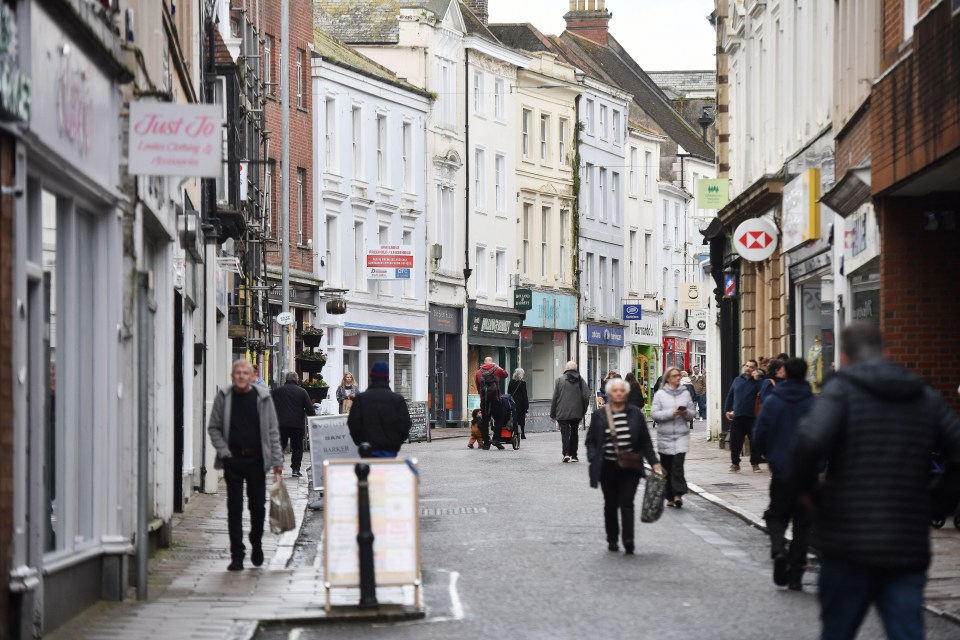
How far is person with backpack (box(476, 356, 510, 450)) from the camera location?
119ft

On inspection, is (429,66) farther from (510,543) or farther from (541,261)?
(510,543)

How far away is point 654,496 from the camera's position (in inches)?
666

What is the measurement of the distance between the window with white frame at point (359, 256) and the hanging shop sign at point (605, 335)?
18866 millimetres

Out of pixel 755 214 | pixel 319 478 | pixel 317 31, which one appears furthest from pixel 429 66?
pixel 319 478

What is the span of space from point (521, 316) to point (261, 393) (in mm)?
48149

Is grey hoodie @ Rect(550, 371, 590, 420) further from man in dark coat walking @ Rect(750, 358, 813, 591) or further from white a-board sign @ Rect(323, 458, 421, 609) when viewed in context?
white a-board sign @ Rect(323, 458, 421, 609)

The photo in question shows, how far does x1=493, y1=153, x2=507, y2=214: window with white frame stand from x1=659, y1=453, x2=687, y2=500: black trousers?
136 feet

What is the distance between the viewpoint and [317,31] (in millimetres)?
55000

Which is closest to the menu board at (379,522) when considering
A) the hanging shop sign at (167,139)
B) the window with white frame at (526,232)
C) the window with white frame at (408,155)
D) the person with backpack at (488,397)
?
the hanging shop sign at (167,139)

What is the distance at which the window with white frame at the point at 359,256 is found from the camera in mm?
52562

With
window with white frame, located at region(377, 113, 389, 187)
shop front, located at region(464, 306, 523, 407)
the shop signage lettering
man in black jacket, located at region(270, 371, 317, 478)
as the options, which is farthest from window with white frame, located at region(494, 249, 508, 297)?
the shop signage lettering

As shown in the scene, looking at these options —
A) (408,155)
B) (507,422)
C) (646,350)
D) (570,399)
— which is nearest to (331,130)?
(408,155)

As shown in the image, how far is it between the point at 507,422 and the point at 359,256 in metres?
16.3

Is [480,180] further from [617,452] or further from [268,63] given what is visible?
[617,452]
